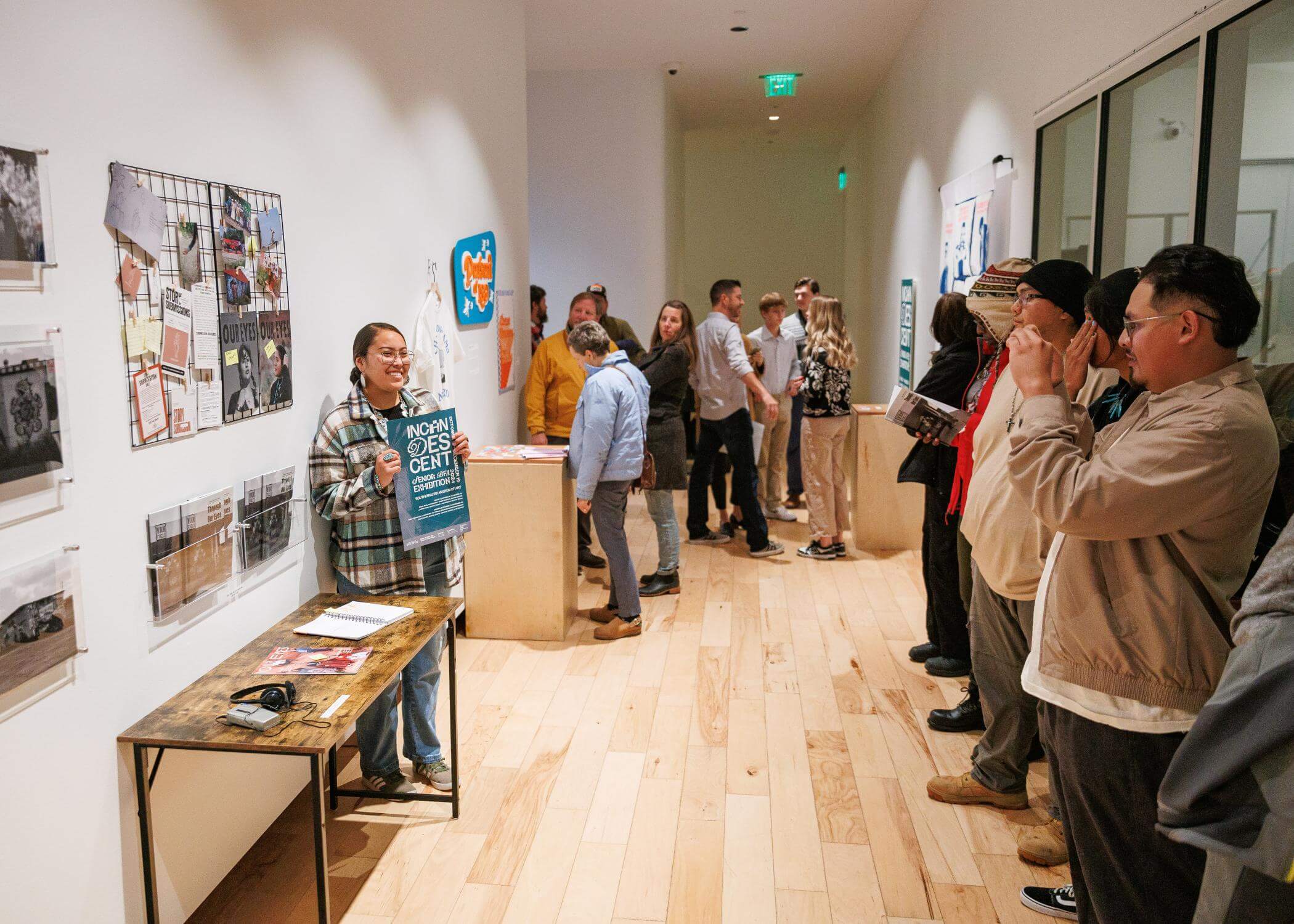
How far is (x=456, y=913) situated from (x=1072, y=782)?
1557mm

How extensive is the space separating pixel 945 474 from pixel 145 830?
9.49ft

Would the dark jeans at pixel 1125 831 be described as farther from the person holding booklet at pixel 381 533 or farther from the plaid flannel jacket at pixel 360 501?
the plaid flannel jacket at pixel 360 501

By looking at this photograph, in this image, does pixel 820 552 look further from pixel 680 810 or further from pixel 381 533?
pixel 381 533

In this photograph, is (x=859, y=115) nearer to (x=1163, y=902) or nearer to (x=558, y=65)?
(x=558, y=65)

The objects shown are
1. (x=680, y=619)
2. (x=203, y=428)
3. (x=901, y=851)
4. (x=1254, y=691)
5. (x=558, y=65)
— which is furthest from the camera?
(x=558, y=65)

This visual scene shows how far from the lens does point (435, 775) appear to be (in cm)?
314

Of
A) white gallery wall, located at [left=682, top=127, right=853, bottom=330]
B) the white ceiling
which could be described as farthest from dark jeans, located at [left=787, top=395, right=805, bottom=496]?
white gallery wall, located at [left=682, top=127, right=853, bottom=330]

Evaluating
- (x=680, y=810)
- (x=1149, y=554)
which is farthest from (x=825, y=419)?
(x=1149, y=554)

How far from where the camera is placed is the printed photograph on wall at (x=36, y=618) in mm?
1722

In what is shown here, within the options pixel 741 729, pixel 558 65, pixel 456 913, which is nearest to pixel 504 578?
pixel 741 729

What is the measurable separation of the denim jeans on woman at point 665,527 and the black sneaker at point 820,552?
3.54 feet

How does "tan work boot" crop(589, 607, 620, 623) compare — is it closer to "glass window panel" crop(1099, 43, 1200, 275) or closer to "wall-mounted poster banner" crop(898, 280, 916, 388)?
"glass window panel" crop(1099, 43, 1200, 275)

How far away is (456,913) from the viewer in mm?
2508

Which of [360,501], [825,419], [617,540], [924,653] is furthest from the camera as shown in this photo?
[825,419]
